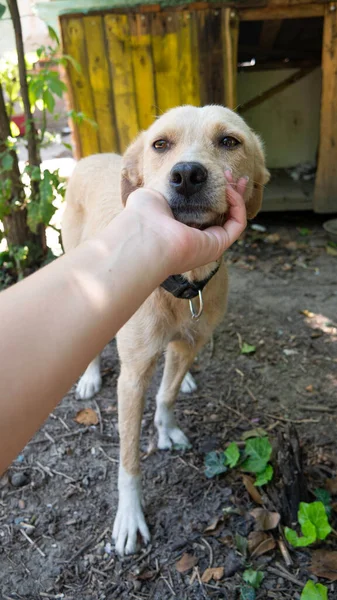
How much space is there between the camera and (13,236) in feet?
15.5

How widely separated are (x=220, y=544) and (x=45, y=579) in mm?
876

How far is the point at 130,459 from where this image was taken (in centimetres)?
255

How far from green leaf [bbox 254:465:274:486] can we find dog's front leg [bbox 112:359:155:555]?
2.17 feet

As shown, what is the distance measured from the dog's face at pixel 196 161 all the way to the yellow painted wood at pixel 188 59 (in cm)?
324

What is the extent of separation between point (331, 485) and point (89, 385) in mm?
1778

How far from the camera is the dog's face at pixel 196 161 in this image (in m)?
1.91

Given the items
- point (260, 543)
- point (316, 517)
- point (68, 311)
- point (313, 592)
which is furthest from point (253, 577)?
point (68, 311)

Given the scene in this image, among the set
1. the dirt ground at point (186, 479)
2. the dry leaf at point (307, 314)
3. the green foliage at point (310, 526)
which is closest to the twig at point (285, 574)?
the dirt ground at point (186, 479)

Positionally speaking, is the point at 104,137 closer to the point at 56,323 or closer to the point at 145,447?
the point at 145,447

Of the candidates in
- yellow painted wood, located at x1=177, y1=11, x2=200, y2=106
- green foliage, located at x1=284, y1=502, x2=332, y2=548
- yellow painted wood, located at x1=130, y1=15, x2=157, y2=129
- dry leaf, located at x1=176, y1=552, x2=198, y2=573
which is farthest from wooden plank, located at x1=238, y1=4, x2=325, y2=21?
dry leaf, located at x1=176, y1=552, x2=198, y2=573

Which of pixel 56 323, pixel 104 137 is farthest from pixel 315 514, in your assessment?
pixel 104 137

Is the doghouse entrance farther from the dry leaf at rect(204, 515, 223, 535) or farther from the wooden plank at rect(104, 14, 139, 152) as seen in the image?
the dry leaf at rect(204, 515, 223, 535)

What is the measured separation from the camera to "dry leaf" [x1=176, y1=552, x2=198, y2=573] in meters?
2.32

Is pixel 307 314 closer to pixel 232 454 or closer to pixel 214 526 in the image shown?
pixel 232 454
